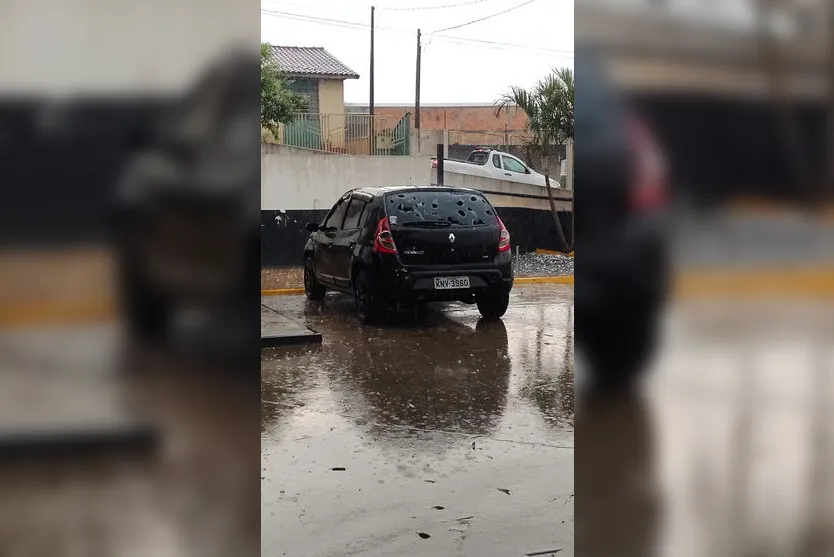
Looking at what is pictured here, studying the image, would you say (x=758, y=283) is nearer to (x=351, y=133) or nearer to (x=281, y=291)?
(x=281, y=291)

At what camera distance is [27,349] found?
9.23 ft

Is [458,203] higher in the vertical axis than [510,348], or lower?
higher

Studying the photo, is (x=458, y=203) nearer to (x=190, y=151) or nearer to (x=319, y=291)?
(x=319, y=291)

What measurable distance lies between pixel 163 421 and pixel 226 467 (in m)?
0.24

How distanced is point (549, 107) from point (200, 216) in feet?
58.6

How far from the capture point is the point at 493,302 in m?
11.4

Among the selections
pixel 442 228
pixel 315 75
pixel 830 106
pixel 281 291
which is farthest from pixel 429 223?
pixel 315 75

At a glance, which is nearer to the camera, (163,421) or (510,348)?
(163,421)

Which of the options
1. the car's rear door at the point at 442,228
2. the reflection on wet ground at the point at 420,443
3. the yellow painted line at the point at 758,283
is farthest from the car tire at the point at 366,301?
the yellow painted line at the point at 758,283

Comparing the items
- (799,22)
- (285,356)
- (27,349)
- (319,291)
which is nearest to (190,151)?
(27,349)

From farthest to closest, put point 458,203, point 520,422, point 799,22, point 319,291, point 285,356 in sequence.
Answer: point 319,291 < point 458,203 < point 285,356 < point 520,422 < point 799,22

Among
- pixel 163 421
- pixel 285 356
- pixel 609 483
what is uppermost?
pixel 163 421

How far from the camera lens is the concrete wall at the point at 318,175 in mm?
19531

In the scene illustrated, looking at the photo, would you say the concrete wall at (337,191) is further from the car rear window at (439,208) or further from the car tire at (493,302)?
the car tire at (493,302)
